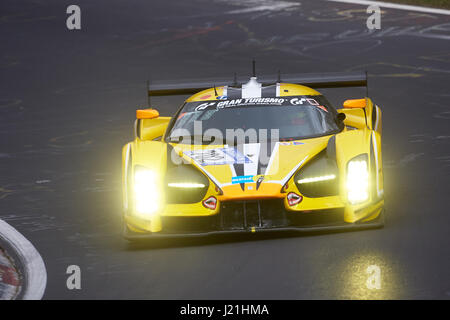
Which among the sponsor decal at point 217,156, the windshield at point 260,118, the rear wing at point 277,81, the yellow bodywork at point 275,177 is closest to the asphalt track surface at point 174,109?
the yellow bodywork at point 275,177

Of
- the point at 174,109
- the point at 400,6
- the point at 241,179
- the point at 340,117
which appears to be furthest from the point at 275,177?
the point at 400,6

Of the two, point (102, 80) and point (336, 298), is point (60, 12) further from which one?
point (336, 298)

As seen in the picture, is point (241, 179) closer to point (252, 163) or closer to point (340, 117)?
point (252, 163)

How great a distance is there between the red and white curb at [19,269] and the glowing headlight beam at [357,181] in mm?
2562

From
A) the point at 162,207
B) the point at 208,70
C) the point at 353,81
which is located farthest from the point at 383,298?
the point at 208,70

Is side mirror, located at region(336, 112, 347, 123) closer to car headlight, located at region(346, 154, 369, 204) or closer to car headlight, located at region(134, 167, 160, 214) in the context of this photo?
car headlight, located at region(346, 154, 369, 204)

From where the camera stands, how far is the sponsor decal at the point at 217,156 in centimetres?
855

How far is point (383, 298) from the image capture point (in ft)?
20.9

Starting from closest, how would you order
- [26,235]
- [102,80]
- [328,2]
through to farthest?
[26,235]
[102,80]
[328,2]

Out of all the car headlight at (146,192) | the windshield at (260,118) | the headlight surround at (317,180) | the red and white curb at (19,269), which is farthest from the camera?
the windshield at (260,118)

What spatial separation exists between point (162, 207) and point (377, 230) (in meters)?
1.80

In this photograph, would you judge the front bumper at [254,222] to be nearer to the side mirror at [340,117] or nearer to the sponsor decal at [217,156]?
the sponsor decal at [217,156]

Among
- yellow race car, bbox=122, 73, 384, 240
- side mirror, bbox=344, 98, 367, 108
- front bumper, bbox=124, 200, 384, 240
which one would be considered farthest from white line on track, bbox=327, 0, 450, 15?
front bumper, bbox=124, 200, 384, 240

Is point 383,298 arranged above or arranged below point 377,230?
below
